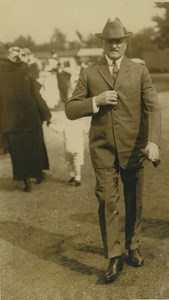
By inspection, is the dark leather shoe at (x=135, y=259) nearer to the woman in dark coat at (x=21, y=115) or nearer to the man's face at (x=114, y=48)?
the man's face at (x=114, y=48)

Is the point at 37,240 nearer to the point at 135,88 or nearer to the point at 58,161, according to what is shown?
the point at 135,88

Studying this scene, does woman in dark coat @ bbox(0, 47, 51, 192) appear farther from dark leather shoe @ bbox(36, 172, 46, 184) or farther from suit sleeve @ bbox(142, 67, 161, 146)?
suit sleeve @ bbox(142, 67, 161, 146)

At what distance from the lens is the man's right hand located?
3.04 m

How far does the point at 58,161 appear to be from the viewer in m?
7.20

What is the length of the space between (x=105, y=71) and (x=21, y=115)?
2.82m

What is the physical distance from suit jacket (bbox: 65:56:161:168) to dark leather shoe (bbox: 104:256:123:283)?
599 mm

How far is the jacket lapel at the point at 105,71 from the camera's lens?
3.17m

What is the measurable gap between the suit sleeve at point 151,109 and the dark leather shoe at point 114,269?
79 centimetres

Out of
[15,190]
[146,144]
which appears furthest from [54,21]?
[15,190]

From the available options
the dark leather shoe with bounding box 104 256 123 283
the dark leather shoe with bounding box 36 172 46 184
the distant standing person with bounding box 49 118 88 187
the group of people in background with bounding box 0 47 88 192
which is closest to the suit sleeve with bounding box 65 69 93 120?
the dark leather shoe with bounding box 104 256 123 283

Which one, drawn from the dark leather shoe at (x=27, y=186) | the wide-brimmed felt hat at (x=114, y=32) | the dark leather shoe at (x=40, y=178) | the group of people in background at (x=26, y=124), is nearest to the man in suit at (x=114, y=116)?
the wide-brimmed felt hat at (x=114, y=32)

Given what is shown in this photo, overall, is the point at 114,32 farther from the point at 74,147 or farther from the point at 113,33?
the point at 74,147

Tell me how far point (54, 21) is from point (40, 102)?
5.30 ft

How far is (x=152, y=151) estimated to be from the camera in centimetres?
301
